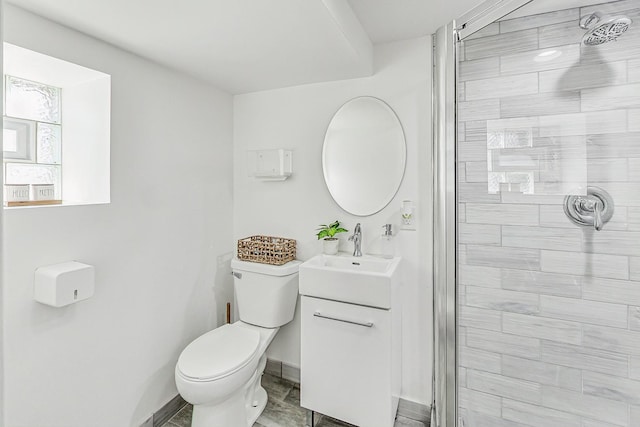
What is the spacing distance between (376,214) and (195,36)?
4.38 feet

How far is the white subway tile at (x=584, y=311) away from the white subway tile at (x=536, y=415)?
42 cm

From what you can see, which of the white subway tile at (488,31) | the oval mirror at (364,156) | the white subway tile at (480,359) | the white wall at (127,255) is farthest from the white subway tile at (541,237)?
the white wall at (127,255)

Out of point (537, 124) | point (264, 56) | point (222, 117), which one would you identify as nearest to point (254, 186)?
point (222, 117)

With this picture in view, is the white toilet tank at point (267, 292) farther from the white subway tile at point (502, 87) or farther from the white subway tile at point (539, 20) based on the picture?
the white subway tile at point (539, 20)

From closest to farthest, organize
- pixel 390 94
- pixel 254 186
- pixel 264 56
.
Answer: pixel 264 56 < pixel 390 94 < pixel 254 186

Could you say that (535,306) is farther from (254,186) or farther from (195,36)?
(195,36)

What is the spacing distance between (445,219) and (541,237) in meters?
0.43

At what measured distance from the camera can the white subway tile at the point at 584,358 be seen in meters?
1.32

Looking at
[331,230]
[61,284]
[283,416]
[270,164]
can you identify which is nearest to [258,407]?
[283,416]

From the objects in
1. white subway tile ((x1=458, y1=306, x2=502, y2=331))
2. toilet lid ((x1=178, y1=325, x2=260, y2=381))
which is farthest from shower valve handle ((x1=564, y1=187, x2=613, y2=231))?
toilet lid ((x1=178, y1=325, x2=260, y2=381))

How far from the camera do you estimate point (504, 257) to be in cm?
155

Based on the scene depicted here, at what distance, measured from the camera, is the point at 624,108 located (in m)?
1.24

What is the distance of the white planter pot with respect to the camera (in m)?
2.04

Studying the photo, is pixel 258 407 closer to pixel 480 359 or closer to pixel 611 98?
pixel 480 359
